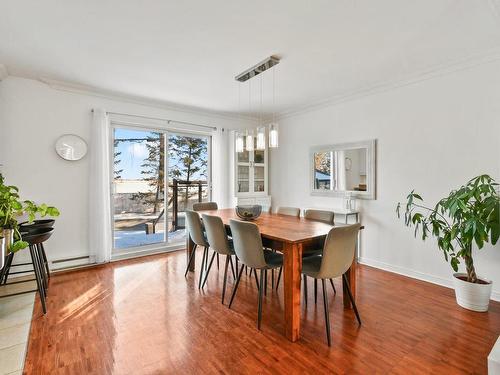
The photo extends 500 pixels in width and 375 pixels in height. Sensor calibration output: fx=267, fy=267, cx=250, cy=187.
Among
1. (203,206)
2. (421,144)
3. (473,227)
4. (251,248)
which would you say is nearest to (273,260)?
(251,248)

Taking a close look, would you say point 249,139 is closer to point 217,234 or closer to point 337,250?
point 217,234

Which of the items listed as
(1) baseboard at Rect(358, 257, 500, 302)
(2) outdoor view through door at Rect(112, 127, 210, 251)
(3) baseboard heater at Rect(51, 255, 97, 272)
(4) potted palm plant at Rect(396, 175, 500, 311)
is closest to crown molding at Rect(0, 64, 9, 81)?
(2) outdoor view through door at Rect(112, 127, 210, 251)

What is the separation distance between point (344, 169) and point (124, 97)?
11.5 ft

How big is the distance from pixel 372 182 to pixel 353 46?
1.87 meters

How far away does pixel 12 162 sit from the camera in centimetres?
330

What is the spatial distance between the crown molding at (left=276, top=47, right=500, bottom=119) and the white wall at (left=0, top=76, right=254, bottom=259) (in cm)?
325

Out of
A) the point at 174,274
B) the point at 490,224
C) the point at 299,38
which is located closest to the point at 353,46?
the point at 299,38

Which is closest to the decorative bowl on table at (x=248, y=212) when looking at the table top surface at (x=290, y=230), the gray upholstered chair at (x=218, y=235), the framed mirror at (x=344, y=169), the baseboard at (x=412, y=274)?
the table top surface at (x=290, y=230)

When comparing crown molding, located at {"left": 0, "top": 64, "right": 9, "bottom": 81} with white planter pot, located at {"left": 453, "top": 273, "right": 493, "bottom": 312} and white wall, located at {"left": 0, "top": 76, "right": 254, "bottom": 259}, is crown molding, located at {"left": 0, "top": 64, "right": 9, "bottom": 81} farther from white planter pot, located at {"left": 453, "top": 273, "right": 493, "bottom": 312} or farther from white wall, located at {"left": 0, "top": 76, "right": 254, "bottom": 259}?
white planter pot, located at {"left": 453, "top": 273, "right": 493, "bottom": 312}

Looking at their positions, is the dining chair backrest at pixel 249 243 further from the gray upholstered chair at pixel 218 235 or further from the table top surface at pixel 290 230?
the gray upholstered chair at pixel 218 235

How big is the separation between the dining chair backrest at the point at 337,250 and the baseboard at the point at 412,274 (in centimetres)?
173

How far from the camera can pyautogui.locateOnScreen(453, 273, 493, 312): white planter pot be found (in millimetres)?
2443

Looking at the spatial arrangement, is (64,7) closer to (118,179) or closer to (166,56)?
(166,56)

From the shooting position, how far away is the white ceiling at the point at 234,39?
2018mm
